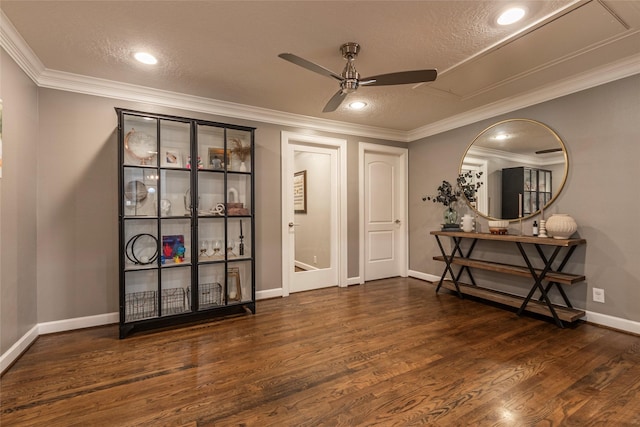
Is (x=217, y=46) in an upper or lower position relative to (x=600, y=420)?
upper

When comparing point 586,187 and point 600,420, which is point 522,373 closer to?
point 600,420

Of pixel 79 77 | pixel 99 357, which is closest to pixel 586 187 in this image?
pixel 99 357

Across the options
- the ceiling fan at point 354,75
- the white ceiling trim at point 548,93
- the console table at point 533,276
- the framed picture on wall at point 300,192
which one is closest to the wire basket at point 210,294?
the framed picture on wall at point 300,192

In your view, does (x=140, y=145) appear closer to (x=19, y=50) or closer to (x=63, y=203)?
(x=63, y=203)

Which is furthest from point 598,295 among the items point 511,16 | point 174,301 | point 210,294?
point 174,301

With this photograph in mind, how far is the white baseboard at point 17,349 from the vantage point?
6.79ft

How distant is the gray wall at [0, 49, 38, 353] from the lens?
2111 mm

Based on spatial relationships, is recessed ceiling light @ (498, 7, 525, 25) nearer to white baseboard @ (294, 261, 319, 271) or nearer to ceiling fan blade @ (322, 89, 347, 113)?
ceiling fan blade @ (322, 89, 347, 113)

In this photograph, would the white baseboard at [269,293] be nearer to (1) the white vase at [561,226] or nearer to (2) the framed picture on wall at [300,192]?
(2) the framed picture on wall at [300,192]

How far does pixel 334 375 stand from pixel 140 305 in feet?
6.61

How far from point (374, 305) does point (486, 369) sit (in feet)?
4.95

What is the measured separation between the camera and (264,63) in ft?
8.43

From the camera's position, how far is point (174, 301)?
3006mm

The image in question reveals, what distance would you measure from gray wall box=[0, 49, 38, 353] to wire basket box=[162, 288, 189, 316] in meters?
1.02
